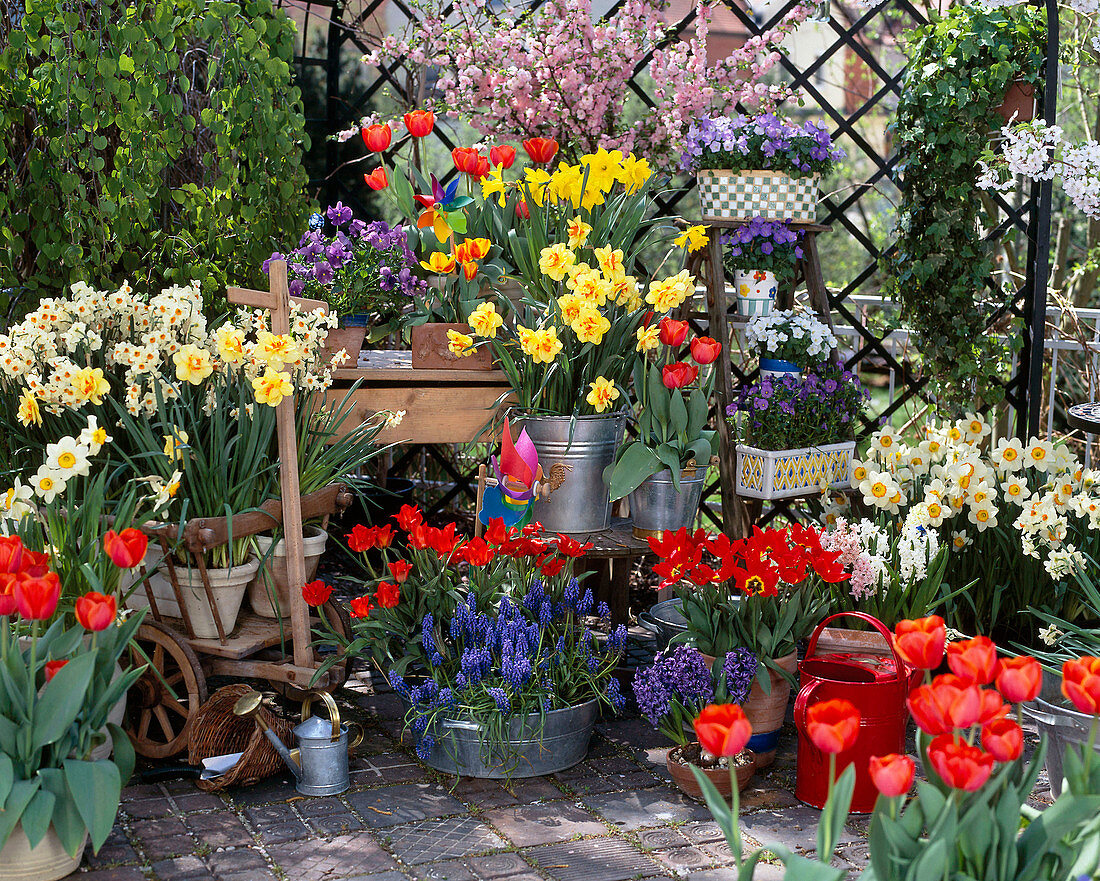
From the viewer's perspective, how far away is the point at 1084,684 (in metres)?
1.48

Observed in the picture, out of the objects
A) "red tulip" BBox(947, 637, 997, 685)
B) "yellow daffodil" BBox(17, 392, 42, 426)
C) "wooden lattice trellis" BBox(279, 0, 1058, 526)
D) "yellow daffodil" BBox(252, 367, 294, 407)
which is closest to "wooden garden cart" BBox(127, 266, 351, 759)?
"yellow daffodil" BBox(252, 367, 294, 407)

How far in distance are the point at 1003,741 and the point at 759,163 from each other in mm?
2263

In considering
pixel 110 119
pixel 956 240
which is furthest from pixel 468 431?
pixel 956 240

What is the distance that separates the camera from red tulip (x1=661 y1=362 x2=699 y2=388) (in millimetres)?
2730

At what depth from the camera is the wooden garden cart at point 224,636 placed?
2.38 meters

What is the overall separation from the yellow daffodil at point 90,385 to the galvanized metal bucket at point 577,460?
39.5 inches

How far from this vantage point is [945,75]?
330 centimetres

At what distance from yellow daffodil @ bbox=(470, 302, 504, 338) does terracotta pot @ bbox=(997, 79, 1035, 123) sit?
1.69 meters

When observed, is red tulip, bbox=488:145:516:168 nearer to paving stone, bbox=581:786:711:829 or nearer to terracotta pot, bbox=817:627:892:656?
terracotta pot, bbox=817:627:892:656

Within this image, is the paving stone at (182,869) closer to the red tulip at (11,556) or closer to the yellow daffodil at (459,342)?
the red tulip at (11,556)

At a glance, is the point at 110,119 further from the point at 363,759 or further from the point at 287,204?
the point at 363,759

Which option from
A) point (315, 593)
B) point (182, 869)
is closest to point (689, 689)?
point (315, 593)

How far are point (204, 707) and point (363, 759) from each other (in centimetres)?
36

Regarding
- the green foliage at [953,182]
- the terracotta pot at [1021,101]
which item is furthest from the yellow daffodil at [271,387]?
the terracotta pot at [1021,101]
